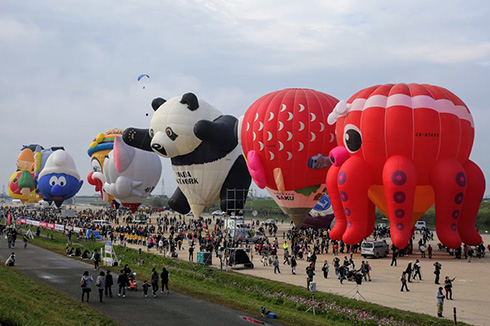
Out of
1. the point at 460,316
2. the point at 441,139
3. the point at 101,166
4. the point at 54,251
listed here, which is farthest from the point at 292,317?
the point at 101,166

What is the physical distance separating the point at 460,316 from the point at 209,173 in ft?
74.5

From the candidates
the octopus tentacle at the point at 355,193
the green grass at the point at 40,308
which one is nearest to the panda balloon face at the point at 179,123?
the octopus tentacle at the point at 355,193

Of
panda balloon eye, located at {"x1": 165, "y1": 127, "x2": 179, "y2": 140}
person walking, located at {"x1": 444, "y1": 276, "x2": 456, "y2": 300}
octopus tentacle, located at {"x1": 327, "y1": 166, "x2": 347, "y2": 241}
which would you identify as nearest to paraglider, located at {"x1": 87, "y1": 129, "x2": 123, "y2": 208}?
panda balloon eye, located at {"x1": 165, "y1": 127, "x2": 179, "y2": 140}

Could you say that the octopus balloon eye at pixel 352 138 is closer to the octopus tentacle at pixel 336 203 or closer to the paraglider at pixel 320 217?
the octopus tentacle at pixel 336 203

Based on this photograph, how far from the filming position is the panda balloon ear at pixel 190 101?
34688 millimetres

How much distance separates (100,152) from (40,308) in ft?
131

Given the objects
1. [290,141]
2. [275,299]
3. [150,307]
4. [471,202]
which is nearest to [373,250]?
[471,202]

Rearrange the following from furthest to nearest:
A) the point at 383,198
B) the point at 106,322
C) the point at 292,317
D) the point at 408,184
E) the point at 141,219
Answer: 1. the point at 141,219
2. the point at 383,198
3. the point at 408,184
4. the point at 292,317
5. the point at 106,322

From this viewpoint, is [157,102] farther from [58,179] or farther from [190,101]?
[58,179]

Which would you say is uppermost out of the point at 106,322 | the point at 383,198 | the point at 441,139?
the point at 441,139

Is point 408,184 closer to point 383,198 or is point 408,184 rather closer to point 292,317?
point 383,198

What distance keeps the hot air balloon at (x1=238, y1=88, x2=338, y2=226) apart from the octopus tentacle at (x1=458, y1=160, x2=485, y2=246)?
25.6ft

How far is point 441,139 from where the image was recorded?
23.9m

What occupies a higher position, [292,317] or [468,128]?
[468,128]
